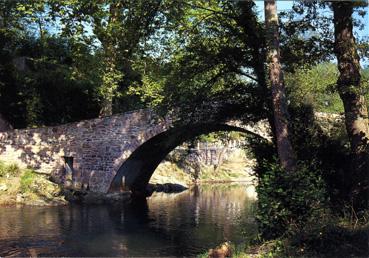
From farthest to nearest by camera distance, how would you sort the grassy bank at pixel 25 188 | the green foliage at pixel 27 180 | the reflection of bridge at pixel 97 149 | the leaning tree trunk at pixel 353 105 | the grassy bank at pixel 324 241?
1. the reflection of bridge at pixel 97 149
2. the green foliage at pixel 27 180
3. the grassy bank at pixel 25 188
4. the leaning tree trunk at pixel 353 105
5. the grassy bank at pixel 324 241

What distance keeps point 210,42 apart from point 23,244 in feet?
19.6

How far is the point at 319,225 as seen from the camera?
6.72 meters

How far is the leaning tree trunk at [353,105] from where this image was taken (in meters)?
8.14

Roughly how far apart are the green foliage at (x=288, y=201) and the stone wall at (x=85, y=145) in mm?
10558

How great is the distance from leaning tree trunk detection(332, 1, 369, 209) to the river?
8.81 ft

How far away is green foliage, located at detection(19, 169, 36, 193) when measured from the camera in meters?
18.6

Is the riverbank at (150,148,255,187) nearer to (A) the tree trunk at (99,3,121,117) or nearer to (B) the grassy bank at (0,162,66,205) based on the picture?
(A) the tree trunk at (99,3,121,117)

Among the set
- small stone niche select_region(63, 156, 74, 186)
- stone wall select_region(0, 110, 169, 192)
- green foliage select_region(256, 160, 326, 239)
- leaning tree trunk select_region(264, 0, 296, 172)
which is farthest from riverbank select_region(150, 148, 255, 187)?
green foliage select_region(256, 160, 326, 239)

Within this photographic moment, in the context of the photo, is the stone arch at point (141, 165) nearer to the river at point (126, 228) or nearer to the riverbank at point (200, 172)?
the river at point (126, 228)

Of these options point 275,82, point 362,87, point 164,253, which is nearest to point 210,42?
point 275,82

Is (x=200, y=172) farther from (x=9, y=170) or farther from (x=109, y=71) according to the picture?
(x=109, y=71)

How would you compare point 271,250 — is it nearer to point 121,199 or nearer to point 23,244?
point 23,244

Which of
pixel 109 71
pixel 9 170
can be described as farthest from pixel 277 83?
pixel 9 170

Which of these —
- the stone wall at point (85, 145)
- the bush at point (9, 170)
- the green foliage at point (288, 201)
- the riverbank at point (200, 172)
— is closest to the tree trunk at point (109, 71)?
the stone wall at point (85, 145)
